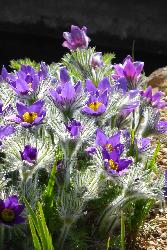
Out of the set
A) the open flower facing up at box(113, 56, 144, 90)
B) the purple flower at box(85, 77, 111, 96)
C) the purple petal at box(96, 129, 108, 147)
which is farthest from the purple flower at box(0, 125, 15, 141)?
the open flower facing up at box(113, 56, 144, 90)

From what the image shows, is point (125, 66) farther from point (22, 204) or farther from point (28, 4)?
point (28, 4)

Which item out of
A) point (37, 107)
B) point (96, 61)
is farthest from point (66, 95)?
point (96, 61)

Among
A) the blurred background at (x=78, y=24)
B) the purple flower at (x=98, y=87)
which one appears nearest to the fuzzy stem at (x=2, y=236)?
the purple flower at (x=98, y=87)

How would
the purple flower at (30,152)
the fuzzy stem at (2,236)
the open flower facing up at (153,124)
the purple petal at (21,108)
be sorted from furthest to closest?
the open flower facing up at (153,124) < the purple petal at (21,108) < the fuzzy stem at (2,236) < the purple flower at (30,152)

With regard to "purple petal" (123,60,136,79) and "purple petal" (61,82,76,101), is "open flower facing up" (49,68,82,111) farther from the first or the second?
"purple petal" (123,60,136,79)

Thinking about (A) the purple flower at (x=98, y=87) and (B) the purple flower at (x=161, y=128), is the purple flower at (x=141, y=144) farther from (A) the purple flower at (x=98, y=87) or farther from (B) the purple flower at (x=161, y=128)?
(A) the purple flower at (x=98, y=87)

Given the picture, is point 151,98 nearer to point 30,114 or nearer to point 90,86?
point 90,86
